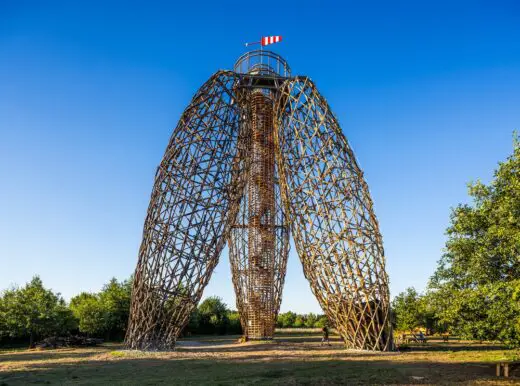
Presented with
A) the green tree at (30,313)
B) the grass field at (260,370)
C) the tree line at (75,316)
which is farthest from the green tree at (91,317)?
the grass field at (260,370)

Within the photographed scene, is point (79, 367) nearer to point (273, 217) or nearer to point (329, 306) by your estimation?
point (329, 306)

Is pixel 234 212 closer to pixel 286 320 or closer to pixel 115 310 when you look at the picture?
pixel 115 310

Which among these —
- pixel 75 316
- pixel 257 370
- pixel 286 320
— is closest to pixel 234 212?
pixel 257 370

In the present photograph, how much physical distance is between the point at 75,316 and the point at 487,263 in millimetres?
28917

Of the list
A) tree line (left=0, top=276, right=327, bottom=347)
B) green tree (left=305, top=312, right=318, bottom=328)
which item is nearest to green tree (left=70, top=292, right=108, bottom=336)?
tree line (left=0, top=276, right=327, bottom=347)

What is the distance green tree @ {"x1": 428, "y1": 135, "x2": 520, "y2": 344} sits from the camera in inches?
376

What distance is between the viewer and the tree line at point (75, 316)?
24.4m

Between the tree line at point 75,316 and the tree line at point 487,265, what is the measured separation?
22.8 m

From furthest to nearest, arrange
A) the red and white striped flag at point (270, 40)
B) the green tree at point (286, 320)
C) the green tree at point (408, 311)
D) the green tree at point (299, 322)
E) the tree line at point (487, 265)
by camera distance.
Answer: the green tree at point (299, 322) < the green tree at point (286, 320) < the green tree at point (408, 311) < the red and white striped flag at point (270, 40) < the tree line at point (487, 265)

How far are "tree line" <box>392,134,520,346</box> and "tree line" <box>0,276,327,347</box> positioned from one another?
899 inches

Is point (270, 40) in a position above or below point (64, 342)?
above

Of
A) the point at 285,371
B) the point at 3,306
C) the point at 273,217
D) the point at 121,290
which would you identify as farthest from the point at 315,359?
the point at 121,290

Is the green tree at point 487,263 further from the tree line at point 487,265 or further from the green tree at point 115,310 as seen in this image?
the green tree at point 115,310

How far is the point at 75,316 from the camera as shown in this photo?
30219 millimetres
